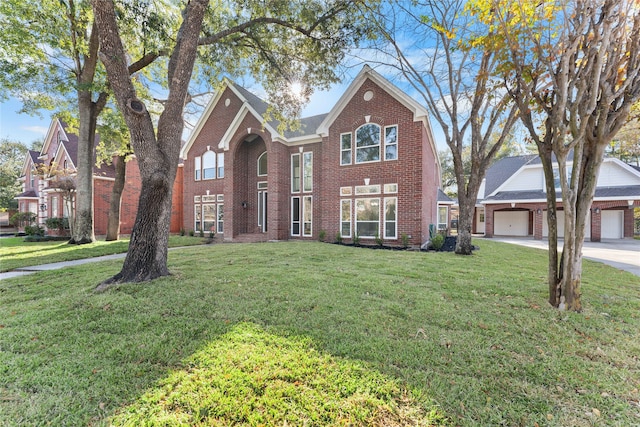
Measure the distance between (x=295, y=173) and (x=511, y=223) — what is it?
19749 millimetres

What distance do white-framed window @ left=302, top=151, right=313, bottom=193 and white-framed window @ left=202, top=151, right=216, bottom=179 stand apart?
640 centimetres

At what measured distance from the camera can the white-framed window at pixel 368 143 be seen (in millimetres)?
12781

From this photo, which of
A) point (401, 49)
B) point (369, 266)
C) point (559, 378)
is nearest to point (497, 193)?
point (401, 49)

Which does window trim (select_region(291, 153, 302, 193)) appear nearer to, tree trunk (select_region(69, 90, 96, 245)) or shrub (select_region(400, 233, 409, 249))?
shrub (select_region(400, 233, 409, 249))

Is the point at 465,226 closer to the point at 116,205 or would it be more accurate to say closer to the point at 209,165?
the point at 209,165

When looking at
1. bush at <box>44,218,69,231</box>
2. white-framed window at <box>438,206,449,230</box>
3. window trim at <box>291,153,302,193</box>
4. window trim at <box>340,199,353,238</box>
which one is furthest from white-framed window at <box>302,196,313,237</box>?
bush at <box>44,218,69,231</box>

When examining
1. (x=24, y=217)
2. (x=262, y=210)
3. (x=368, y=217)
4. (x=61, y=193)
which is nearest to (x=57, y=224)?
(x=61, y=193)

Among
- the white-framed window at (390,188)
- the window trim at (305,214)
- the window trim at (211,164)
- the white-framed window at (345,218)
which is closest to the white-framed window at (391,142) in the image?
the white-framed window at (390,188)

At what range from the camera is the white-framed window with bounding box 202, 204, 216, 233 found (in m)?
17.0

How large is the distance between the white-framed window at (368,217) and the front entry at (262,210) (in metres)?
6.09

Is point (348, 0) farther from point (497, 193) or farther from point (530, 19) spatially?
point (497, 193)

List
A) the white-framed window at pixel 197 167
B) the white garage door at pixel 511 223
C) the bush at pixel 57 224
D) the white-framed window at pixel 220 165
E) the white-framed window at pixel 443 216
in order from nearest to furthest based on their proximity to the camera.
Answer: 1. the white-framed window at pixel 220 165
2. the bush at pixel 57 224
3. the white-framed window at pixel 197 167
4. the white garage door at pixel 511 223
5. the white-framed window at pixel 443 216

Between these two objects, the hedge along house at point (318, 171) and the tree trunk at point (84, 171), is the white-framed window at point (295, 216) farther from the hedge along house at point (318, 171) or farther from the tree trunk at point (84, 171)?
the tree trunk at point (84, 171)

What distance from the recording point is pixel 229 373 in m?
2.38
